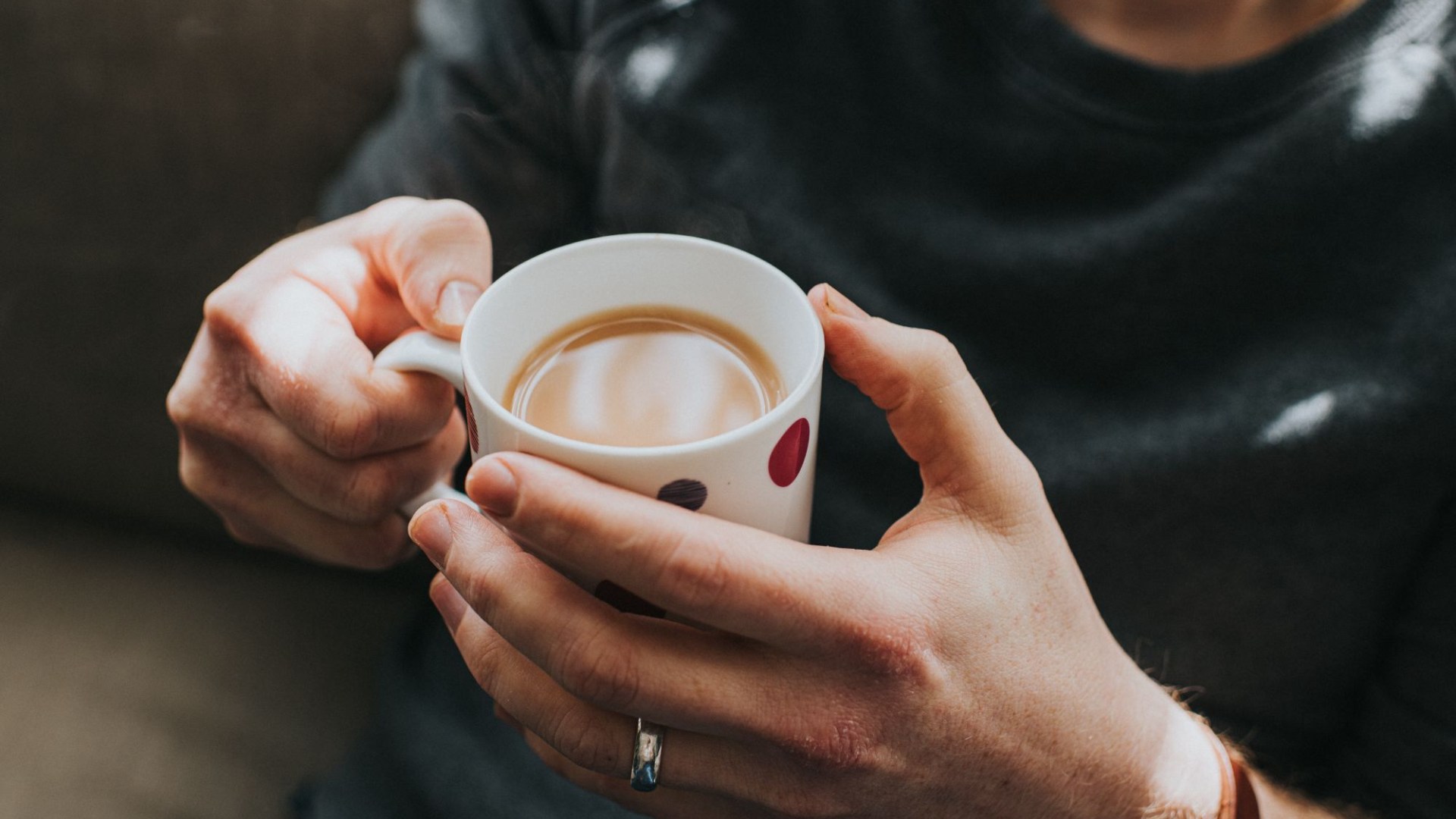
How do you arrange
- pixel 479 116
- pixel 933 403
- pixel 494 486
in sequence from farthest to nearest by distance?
pixel 479 116, pixel 933 403, pixel 494 486

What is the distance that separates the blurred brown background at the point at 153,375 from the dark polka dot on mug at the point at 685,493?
2.58 ft

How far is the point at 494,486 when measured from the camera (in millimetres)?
542

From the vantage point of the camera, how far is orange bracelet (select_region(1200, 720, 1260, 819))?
807 millimetres

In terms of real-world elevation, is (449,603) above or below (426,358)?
below

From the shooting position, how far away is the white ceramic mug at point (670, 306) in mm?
562

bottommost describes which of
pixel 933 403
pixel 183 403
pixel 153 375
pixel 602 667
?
pixel 153 375

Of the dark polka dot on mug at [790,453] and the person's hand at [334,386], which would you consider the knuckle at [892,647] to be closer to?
the dark polka dot on mug at [790,453]

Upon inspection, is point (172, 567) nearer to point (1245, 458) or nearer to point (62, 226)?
point (62, 226)

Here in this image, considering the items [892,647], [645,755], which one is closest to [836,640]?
[892,647]

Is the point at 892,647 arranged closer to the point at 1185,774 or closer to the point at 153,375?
the point at 1185,774

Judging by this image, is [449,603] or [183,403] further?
[183,403]

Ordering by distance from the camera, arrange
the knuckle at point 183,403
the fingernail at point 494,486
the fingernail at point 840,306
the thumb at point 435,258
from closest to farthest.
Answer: the fingernail at point 494,486
the fingernail at point 840,306
the thumb at point 435,258
the knuckle at point 183,403

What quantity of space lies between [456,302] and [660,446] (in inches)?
8.4

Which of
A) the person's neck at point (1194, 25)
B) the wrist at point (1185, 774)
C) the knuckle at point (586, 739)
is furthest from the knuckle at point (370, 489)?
the person's neck at point (1194, 25)
